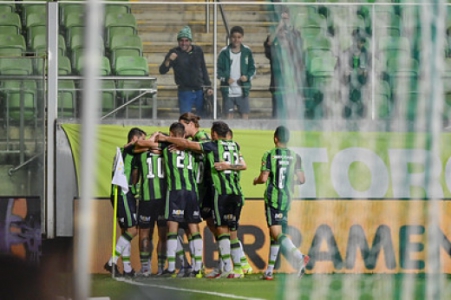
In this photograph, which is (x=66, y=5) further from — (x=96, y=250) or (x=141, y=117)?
(x=96, y=250)

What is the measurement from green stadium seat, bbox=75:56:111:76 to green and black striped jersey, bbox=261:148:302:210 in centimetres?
228

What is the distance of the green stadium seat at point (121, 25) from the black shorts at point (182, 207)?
2715mm

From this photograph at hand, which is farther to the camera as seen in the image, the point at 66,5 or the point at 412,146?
the point at 66,5

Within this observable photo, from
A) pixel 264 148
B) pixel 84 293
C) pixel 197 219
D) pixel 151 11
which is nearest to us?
pixel 84 293

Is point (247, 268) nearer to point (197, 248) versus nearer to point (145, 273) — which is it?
point (197, 248)

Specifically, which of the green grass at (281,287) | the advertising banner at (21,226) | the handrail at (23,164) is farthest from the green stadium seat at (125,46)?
the green grass at (281,287)

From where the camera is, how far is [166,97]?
1124cm

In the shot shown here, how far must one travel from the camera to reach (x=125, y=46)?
40.0 ft

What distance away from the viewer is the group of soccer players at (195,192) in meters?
10.1

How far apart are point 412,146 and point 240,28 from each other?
6.39 m

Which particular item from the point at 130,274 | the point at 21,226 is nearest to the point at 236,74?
the point at 130,274

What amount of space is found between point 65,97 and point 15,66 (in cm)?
55

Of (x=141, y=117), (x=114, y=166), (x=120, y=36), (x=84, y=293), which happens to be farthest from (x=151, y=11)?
(x=84, y=293)

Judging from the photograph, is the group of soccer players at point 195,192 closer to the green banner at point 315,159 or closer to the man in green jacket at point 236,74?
the green banner at point 315,159
